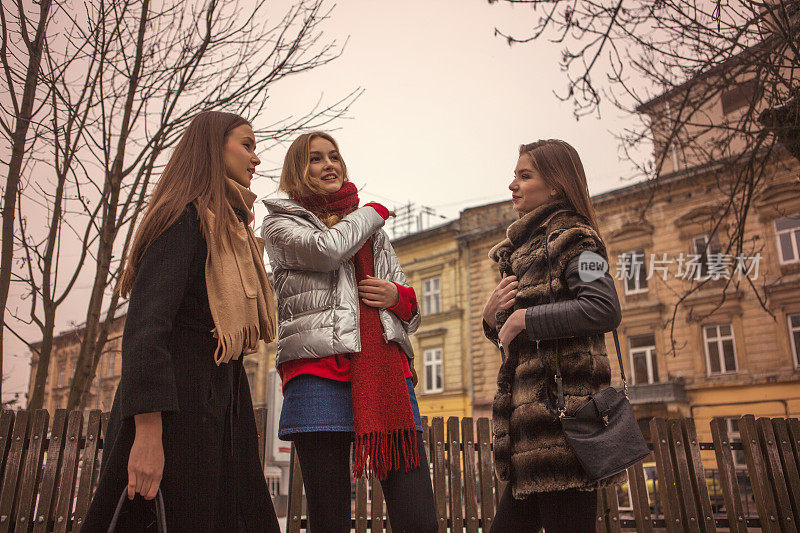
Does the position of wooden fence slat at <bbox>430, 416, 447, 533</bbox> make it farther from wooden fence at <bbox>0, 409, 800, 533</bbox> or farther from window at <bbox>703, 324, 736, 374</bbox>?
window at <bbox>703, 324, 736, 374</bbox>

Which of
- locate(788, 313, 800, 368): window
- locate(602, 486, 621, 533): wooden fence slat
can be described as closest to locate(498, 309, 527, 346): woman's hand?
locate(602, 486, 621, 533): wooden fence slat

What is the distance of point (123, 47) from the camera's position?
561 centimetres

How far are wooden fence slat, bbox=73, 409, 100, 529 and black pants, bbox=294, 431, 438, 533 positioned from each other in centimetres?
305

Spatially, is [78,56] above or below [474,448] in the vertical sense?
above

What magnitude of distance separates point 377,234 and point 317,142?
0.44 meters

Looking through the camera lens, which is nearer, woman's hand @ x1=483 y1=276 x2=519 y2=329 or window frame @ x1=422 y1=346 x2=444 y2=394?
woman's hand @ x1=483 y1=276 x2=519 y2=329

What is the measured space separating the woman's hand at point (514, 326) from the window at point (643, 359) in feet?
65.8

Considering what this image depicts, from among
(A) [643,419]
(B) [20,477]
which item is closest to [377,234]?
(B) [20,477]

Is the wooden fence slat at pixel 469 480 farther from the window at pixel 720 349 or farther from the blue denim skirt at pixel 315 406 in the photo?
the window at pixel 720 349

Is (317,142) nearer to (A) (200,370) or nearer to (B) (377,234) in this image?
(B) (377,234)

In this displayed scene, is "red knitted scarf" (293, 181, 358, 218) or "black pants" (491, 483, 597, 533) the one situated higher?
"red knitted scarf" (293, 181, 358, 218)

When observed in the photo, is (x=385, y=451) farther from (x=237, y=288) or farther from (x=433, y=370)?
(x=433, y=370)

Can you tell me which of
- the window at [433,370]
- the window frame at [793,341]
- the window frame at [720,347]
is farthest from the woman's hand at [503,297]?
the window at [433,370]

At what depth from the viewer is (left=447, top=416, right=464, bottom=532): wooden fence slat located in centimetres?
492
